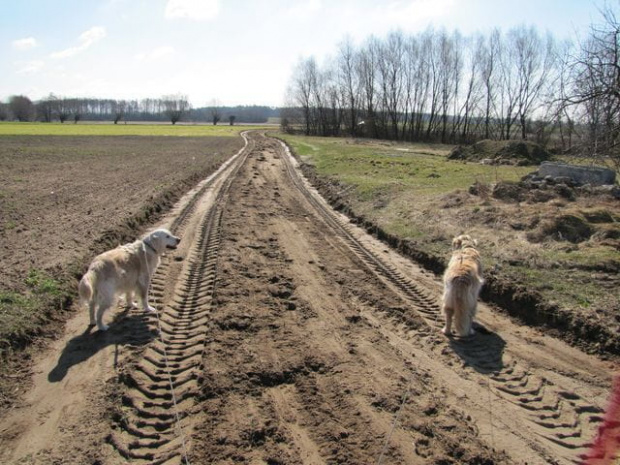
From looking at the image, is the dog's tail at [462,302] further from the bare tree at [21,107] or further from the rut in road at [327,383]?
the bare tree at [21,107]

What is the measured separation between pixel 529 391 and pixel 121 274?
6.24 metres

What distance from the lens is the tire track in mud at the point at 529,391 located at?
195 inches

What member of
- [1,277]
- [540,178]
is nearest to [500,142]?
[540,178]

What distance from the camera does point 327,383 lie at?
5762 mm

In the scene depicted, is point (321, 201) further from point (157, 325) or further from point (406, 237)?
point (157, 325)

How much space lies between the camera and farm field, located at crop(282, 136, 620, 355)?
7.72 m

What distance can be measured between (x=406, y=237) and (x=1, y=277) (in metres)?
9.26

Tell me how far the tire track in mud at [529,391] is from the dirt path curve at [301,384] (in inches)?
0.8

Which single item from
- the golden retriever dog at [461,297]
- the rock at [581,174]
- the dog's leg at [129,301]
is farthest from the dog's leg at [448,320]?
the rock at [581,174]

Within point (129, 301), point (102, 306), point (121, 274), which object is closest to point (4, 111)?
point (129, 301)

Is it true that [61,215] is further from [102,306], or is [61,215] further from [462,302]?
[462,302]

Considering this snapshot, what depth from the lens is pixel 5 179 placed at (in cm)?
2166

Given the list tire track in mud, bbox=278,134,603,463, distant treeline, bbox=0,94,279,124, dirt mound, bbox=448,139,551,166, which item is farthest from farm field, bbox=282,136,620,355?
distant treeline, bbox=0,94,279,124

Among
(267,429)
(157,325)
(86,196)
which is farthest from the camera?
(86,196)
